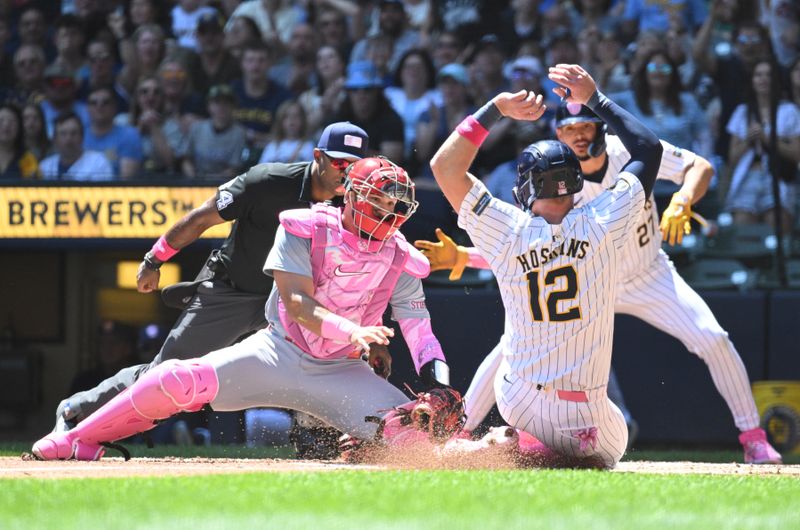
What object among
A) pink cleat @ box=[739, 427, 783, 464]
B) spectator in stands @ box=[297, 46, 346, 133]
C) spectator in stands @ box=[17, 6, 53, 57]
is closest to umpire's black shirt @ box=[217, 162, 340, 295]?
pink cleat @ box=[739, 427, 783, 464]

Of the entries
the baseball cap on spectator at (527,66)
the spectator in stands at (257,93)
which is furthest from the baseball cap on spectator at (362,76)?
the baseball cap on spectator at (527,66)

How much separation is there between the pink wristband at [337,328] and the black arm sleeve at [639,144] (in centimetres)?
122

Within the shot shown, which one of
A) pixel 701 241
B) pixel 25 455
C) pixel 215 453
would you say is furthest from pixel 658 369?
pixel 25 455

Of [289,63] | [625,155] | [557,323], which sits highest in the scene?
[289,63]

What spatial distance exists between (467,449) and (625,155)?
209cm

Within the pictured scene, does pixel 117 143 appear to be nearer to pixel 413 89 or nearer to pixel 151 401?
pixel 413 89

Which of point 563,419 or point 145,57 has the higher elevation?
point 145,57

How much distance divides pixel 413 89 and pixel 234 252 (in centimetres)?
397

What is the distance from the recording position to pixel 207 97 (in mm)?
10469

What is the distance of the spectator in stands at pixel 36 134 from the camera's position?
1002cm

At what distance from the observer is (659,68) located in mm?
9297

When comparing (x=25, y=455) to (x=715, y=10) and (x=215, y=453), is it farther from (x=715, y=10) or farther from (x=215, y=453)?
(x=715, y=10)

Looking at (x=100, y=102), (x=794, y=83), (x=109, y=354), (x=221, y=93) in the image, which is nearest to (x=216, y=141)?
(x=221, y=93)

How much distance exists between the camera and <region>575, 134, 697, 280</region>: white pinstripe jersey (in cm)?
632
